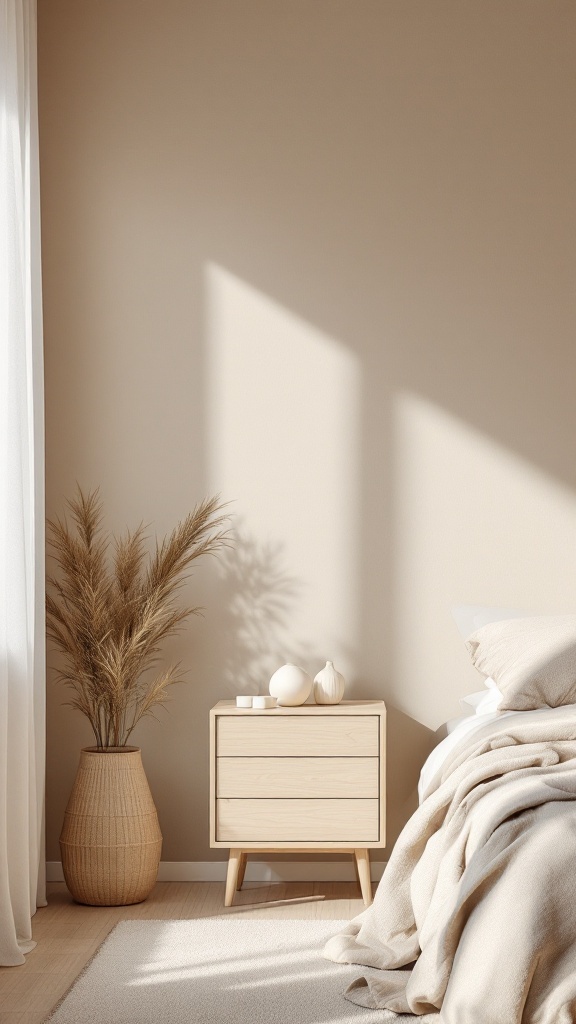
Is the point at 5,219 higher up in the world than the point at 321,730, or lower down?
higher up

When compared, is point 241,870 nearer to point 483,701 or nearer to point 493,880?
point 483,701

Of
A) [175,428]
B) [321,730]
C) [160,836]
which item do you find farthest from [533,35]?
[160,836]

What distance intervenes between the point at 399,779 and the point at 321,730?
21.0 inches

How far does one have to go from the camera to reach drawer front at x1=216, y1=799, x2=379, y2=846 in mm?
3404

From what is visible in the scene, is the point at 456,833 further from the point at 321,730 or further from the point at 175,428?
the point at 175,428

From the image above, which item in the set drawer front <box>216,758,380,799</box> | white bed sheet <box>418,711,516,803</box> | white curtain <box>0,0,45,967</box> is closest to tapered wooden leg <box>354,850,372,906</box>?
drawer front <box>216,758,380,799</box>

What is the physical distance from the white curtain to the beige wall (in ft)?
1.58

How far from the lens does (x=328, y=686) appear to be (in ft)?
11.7

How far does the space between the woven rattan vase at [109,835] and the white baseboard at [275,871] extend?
0.96ft

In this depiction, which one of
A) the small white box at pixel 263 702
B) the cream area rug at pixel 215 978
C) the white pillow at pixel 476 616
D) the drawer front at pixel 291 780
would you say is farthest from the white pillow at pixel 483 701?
the cream area rug at pixel 215 978

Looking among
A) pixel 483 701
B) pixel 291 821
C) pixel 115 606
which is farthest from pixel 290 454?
pixel 291 821

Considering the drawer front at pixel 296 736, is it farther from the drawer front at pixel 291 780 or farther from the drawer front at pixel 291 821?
the drawer front at pixel 291 821

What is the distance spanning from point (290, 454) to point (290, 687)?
0.86 m

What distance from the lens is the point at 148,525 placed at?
3.87m
